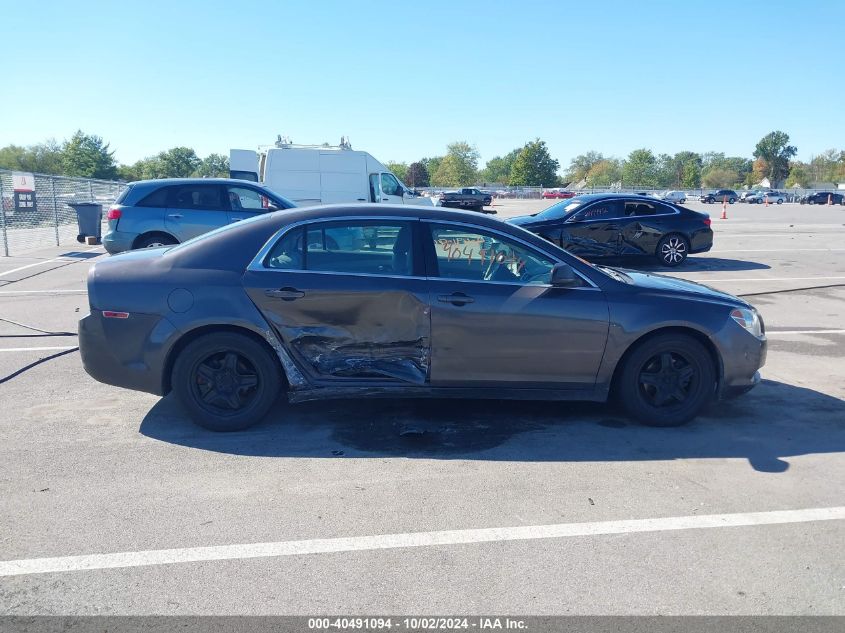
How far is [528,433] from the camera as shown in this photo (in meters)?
5.00

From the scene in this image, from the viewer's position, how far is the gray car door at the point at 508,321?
4.88 meters

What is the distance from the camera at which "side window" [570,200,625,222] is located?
1395 cm

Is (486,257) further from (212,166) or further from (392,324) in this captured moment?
(212,166)

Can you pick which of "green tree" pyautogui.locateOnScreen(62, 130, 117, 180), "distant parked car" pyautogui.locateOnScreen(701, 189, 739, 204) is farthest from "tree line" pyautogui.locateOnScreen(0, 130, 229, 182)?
"distant parked car" pyautogui.locateOnScreen(701, 189, 739, 204)

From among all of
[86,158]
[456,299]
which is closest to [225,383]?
[456,299]

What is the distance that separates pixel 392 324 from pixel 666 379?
82.4 inches

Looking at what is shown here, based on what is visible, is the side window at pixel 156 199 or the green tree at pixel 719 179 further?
the green tree at pixel 719 179

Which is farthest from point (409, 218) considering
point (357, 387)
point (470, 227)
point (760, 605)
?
point (760, 605)

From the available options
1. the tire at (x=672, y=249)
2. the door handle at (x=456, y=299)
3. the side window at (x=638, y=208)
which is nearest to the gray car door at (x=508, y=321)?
the door handle at (x=456, y=299)

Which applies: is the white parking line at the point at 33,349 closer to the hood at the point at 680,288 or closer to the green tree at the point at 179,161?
the hood at the point at 680,288

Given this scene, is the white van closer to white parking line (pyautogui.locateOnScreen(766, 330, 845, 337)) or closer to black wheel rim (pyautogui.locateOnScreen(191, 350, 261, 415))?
white parking line (pyautogui.locateOnScreen(766, 330, 845, 337))

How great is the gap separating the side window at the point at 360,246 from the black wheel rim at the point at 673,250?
1071cm

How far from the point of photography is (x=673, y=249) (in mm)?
14453

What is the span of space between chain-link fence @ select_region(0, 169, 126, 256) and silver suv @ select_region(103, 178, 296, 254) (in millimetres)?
5615
